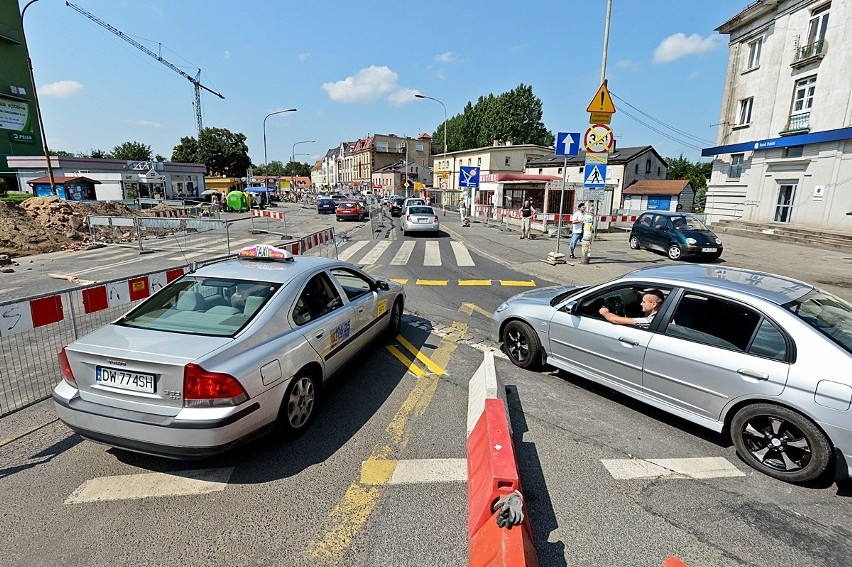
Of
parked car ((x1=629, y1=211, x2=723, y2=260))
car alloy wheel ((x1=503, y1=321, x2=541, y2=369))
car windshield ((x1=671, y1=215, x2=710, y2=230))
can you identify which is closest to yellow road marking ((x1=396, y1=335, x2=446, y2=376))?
car alloy wheel ((x1=503, y1=321, x2=541, y2=369))

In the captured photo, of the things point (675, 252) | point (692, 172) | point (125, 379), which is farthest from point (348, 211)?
point (692, 172)

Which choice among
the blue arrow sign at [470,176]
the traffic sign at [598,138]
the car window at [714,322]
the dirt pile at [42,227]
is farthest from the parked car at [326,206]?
the car window at [714,322]

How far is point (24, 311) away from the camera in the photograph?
392cm

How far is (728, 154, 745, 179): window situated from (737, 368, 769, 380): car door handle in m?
28.2

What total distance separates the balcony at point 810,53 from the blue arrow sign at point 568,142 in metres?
18.4

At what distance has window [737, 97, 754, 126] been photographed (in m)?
24.9

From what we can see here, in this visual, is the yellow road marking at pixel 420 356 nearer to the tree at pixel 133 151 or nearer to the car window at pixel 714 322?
the car window at pixel 714 322

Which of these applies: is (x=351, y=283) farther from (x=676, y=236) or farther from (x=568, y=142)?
(x=676, y=236)

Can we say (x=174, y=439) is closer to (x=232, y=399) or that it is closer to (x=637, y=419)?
(x=232, y=399)

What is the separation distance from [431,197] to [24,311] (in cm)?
5552

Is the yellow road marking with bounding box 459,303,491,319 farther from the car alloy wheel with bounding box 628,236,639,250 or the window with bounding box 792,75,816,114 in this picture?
the window with bounding box 792,75,816,114

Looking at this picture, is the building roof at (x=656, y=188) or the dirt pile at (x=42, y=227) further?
the building roof at (x=656, y=188)

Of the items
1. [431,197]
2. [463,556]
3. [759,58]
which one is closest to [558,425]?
[463,556]

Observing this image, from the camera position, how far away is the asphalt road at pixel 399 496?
8.11 ft
